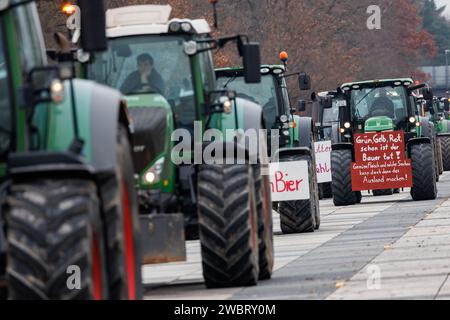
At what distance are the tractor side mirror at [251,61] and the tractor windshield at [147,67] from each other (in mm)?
775

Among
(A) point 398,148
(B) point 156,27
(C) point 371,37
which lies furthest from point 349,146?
(C) point 371,37

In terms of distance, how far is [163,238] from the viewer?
45.4 feet

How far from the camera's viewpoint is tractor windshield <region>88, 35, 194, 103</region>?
51.6 feet

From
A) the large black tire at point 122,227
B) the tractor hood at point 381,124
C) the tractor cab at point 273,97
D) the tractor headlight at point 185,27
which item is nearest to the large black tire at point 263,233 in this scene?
the tractor headlight at point 185,27

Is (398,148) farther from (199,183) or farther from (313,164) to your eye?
(199,183)

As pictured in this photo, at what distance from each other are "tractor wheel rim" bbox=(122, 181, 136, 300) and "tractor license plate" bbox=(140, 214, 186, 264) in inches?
127

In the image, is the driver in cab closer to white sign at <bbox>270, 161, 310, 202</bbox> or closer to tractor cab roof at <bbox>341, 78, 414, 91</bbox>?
white sign at <bbox>270, 161, 310, 202</bbox>

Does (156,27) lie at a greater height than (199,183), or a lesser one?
greater

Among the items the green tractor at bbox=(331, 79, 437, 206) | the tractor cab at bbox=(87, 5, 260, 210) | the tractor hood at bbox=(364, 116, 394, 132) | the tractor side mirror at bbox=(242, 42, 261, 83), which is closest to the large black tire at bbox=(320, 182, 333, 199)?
the green tractor at bbox=(331, 79, 437, 206)

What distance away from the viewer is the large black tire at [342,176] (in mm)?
33750

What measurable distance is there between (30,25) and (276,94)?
17.2m

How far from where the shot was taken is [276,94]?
27.7 m

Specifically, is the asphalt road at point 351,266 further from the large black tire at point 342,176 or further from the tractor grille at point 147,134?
the large black tire at point 342,176
